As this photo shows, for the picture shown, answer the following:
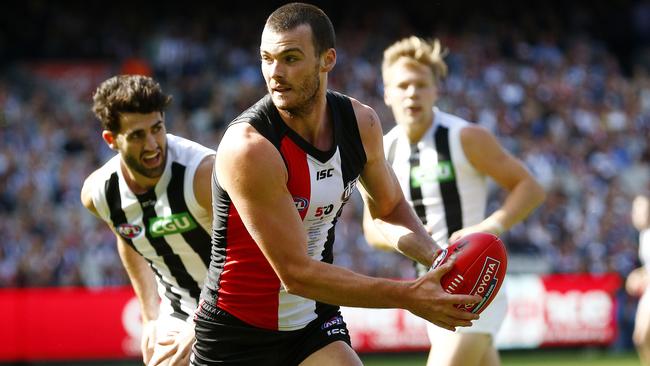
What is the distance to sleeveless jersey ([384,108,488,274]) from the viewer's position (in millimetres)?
6152

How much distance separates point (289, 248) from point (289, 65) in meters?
0.70

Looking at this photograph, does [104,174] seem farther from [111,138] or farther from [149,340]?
[149,340]

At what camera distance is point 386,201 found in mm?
4508

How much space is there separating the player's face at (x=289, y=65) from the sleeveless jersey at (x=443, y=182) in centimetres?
234

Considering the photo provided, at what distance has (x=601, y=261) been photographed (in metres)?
15.3

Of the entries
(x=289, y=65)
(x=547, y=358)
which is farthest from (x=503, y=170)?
(x=547, y=358)

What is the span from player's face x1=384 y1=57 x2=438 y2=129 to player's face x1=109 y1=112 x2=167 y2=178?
167cm

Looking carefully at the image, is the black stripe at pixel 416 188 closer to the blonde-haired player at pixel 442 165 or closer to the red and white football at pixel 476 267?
the blonde-haired player at pixel 442 165

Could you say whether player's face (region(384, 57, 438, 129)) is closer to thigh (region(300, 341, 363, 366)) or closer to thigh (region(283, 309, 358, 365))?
thigh (region(283, 309, 358, 365))

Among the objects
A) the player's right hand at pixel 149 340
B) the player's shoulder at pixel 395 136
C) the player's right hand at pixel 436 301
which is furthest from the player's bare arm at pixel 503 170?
the player's right hand at pixel 436 301

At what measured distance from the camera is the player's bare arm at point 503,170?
240 inches

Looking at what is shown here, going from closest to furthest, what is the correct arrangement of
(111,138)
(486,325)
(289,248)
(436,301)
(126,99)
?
1. (436,301)
2. (289,248)
3. (126,99)
4. (111,138)
5. (486,325)

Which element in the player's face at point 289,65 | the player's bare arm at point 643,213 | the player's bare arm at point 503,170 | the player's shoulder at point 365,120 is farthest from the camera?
the player's bare arm at point 643,213

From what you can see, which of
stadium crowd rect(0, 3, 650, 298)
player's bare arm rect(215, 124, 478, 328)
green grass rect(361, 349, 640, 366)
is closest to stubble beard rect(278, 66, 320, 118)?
player's bare arm rect(215, 124, 478, 328)
